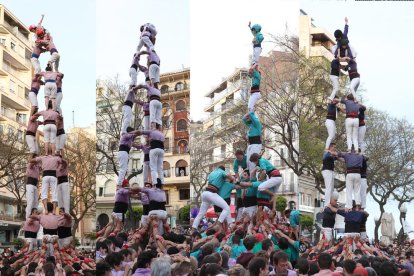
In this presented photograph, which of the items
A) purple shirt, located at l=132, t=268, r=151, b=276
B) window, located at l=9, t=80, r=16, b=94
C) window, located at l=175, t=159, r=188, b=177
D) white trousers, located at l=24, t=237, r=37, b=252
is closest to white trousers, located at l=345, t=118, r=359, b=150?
window, located at l=175, t=159, r=188, b=177

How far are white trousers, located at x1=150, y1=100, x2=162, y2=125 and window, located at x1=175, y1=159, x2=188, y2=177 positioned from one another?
1.04 meters

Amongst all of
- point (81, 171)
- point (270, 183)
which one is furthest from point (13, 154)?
point (270, 183)

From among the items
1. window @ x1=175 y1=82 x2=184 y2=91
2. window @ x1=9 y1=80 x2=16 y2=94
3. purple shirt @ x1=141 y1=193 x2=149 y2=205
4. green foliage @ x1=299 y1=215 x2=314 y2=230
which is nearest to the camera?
window @ x1=175 y1=82 x2=184 y2=91

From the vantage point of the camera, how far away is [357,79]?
13398 millimetres

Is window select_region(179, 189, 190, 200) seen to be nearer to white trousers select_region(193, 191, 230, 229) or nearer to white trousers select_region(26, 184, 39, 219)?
white trousers select_region(193, 191, 230, 229)

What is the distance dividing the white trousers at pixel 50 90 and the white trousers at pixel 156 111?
2.54 metres

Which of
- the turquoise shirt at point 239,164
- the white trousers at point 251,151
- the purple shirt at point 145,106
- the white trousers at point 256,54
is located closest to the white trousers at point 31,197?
the purple shirt at point 145,106

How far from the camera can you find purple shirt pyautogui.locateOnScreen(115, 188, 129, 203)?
10776mm

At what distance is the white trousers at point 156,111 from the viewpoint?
11.2m

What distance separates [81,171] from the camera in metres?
12.9

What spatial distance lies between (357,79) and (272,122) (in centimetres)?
350

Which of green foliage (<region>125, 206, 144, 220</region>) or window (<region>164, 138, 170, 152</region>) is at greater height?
window (<region>164, 138, 170, 152</region>)

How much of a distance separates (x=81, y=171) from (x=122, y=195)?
7.66ft

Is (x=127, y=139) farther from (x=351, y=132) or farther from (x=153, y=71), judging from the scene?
(x=351, y=132)
